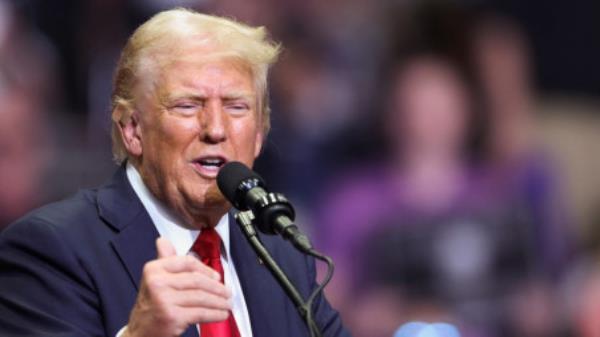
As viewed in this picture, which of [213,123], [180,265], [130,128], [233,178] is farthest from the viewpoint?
[130,128]

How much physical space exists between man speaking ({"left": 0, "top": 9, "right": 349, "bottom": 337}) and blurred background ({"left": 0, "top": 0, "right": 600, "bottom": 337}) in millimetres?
1442

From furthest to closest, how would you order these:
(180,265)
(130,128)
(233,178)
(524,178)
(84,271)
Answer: (524,178), (130,128), (84,271), (233,178), (180,265)

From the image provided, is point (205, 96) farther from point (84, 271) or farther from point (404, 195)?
point (404, 195)

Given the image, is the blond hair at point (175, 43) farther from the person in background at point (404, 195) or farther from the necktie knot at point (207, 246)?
the person in background at point (404, 195)

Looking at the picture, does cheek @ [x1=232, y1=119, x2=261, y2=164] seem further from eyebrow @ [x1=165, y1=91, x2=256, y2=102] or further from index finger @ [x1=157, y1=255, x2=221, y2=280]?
index finger @ [x1=157, y1=255, x2=221, y2=280]

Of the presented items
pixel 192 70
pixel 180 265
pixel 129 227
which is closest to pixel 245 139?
pixel 192 70

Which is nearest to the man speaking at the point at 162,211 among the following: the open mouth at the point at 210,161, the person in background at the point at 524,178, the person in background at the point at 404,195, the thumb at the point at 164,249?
the open mouth at the point at 210,161

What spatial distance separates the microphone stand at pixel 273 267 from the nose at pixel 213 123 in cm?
27

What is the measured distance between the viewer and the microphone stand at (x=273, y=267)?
2.19 m

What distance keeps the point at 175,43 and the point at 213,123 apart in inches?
6.4

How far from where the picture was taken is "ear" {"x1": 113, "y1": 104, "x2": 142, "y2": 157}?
2.68 m

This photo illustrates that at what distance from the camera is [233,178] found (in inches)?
92.4

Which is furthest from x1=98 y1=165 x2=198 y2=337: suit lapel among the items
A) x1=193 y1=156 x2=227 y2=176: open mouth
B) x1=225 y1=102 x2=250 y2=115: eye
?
x1=225 y1=102 x2=250 y2=115: eye

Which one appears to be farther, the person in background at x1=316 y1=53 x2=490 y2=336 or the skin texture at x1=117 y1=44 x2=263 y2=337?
the person in background at x1=316 y1=53 x2=490 y2=336
